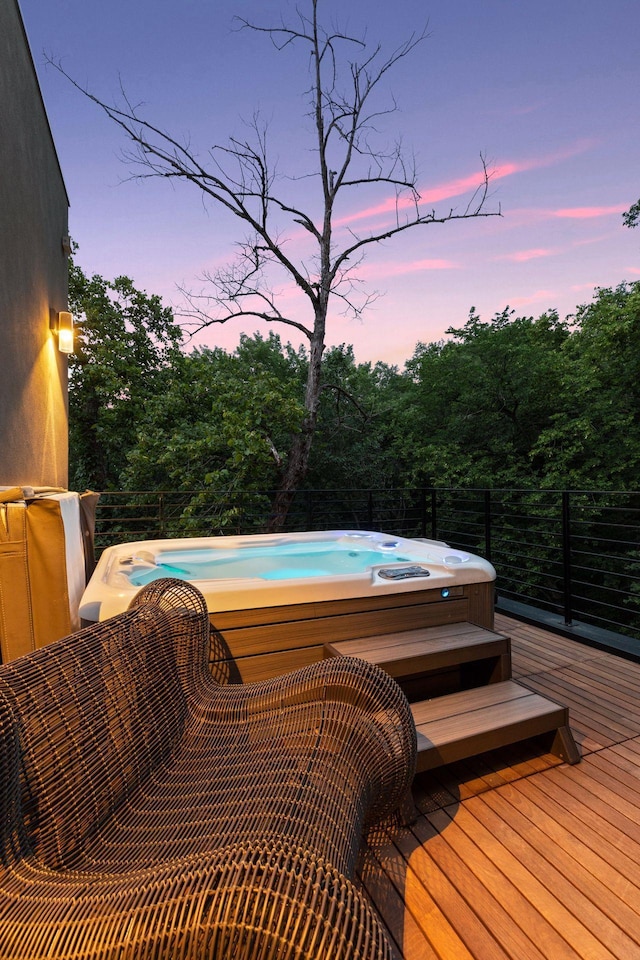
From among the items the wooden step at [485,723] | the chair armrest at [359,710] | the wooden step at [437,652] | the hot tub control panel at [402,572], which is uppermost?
the hot tub control panel at [402,572]

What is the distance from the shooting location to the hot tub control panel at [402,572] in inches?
83.3

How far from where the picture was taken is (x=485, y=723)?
5.09 feet

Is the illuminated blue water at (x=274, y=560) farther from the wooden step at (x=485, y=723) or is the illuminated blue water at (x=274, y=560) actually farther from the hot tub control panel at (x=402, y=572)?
the wooden step at (x=485, y=723)

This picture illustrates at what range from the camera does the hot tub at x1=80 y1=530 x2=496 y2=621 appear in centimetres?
184

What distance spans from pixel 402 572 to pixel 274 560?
1.48m

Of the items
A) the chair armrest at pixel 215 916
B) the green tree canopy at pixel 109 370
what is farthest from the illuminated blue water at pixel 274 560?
the green tree canopy at pixel 109 370

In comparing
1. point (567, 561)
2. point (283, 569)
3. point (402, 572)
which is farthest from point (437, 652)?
point (283, 569)

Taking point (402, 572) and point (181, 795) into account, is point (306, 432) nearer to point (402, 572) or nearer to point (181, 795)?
point (402, 572)

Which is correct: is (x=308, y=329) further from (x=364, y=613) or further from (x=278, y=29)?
(x=364, y=613)

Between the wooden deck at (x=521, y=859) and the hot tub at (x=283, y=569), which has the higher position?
the hot tub at (x=283, y=569)

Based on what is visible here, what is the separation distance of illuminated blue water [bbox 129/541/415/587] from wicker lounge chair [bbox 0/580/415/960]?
1651 mm

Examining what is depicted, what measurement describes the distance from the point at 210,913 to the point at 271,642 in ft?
4.21

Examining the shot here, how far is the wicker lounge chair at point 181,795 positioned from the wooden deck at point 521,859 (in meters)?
0.24

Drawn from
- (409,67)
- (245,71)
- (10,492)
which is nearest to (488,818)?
(10,492)
